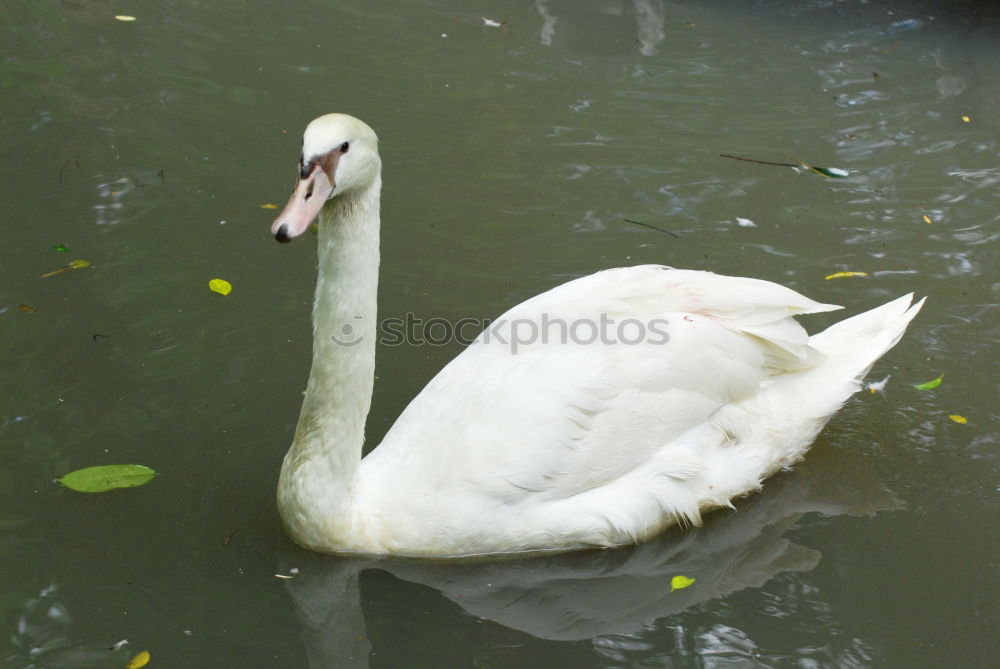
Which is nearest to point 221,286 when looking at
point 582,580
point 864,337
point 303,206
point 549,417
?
point 549,417

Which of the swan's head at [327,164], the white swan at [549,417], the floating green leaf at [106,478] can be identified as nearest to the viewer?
the swan's head at [327,164]

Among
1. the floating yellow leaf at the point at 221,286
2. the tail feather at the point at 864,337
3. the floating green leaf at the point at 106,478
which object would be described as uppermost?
the tail feather at the point at 864,337

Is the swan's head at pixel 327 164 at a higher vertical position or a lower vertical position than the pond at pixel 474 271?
higher

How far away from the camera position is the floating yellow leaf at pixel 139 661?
3.35 m

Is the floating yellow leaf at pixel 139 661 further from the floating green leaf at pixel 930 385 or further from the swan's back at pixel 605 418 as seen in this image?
the floating green leaf at pixel 930 385

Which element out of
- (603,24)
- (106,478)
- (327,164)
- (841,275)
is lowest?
(106,478)

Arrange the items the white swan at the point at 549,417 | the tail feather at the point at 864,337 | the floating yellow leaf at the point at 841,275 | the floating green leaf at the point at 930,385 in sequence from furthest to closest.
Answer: the floating yellow leaf at the point at 841,275 → the floating green leaf at the point at 930,385 → the tail feather at the point at 864,337 → the white swan at the point at 549,417

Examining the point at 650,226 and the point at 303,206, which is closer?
the point at 303,206

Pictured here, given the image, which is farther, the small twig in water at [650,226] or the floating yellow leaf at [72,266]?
the small twig in water at [650,226]

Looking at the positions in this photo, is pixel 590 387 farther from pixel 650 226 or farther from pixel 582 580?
pixel 650 226

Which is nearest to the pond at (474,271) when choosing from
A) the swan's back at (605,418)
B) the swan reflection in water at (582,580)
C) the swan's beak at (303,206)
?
the swan reflection in water at (582,580)

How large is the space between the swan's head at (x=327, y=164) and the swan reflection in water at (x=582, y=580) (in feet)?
4.26

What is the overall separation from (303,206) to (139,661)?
4.78 feet

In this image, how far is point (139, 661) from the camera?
337 centimetres
